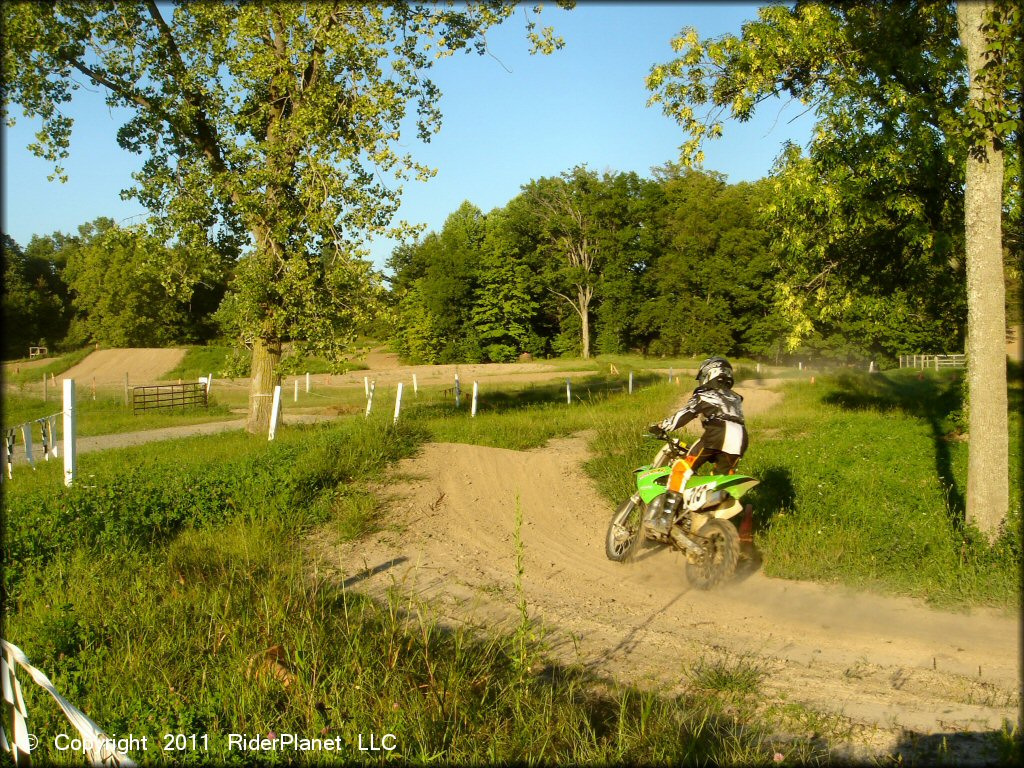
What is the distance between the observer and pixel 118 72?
666 inches

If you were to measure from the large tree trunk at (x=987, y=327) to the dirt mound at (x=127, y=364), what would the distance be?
53.1m

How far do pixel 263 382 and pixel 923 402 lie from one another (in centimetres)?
1902

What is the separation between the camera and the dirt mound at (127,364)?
182 feet

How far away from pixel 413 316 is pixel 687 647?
64.9 m

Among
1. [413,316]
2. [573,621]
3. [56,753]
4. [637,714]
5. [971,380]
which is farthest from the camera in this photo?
[413,316]

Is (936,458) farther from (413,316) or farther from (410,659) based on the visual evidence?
(413,316)

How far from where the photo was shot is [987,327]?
882 centimetres

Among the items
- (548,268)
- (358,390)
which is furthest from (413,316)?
(358,390)

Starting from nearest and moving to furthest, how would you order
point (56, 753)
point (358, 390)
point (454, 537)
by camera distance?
point (56, 753) → point (454, 537) → point (358, 390)

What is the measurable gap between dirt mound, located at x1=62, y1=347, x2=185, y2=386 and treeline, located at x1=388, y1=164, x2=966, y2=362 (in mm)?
17513

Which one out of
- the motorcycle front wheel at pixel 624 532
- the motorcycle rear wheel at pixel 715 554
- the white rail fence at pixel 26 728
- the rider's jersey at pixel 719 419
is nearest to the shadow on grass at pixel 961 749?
the motorcycle rear wheel at pixel 715 554

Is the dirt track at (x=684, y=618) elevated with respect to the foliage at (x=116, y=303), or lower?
lower

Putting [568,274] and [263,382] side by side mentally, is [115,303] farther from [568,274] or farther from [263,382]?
[263,382]

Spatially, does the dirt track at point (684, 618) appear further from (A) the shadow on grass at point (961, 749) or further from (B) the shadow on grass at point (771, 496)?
(B) the shadow on grass at point (771, 496)
